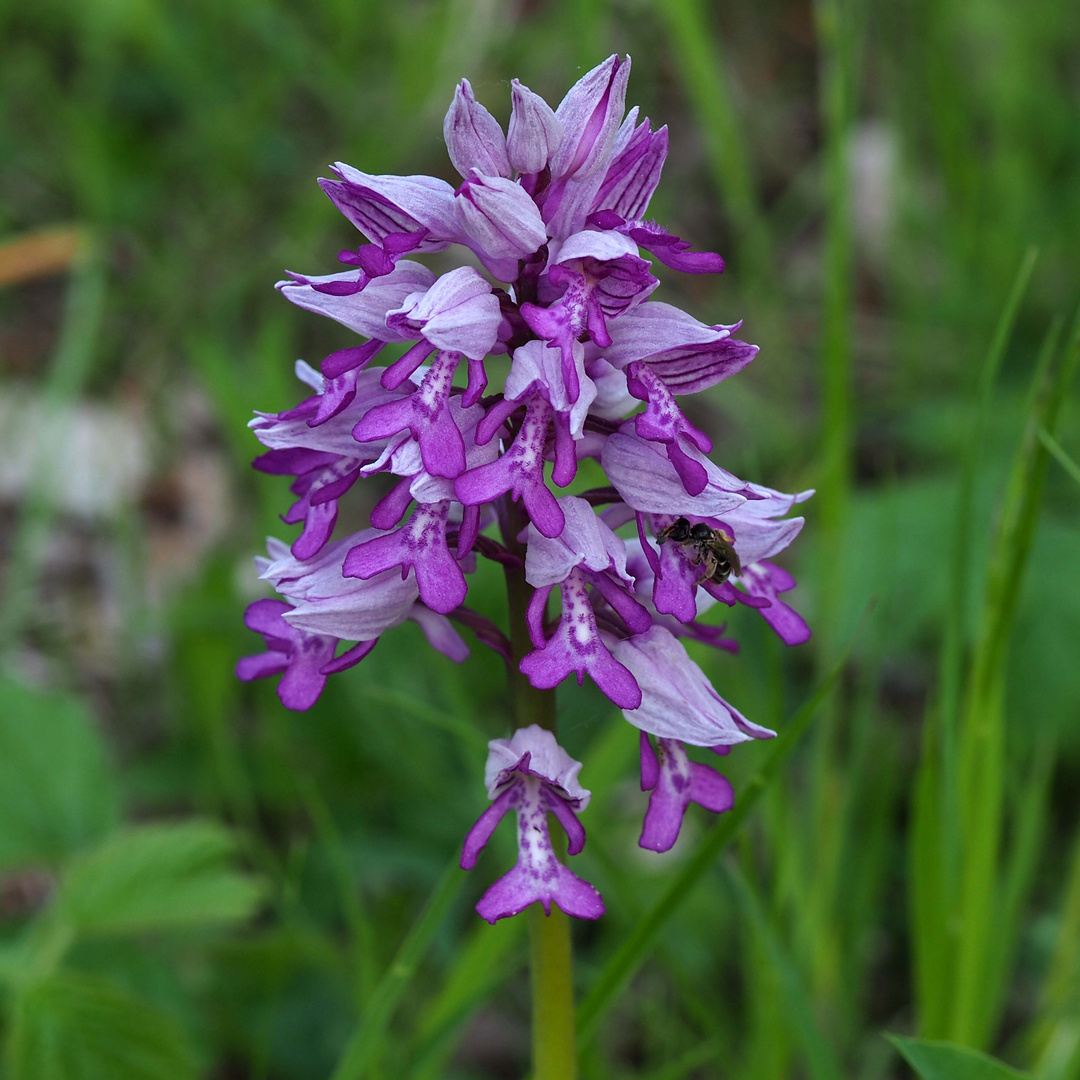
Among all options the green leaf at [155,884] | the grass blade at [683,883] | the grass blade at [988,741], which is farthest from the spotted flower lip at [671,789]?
the green leaf at [155,884]

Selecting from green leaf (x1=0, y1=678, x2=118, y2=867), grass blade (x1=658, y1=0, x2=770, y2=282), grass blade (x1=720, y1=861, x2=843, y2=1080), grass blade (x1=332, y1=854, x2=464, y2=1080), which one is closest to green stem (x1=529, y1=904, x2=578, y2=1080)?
grass blade (x1=332, y1=854, x2=464, y2=1080)

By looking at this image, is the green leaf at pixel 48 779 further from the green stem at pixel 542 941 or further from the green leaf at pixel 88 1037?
the green stem at pixel 542 941

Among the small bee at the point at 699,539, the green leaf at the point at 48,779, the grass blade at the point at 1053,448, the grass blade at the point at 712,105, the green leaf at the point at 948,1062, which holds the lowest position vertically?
the green leaf at the point at 948,1062

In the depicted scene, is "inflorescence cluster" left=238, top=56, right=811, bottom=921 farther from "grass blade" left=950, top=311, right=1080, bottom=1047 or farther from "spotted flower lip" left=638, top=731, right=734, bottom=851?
"grass blade" left=950, top=311, right=1080, bottom=1047

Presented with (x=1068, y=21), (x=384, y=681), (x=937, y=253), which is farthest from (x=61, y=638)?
(x=1068, y=21)

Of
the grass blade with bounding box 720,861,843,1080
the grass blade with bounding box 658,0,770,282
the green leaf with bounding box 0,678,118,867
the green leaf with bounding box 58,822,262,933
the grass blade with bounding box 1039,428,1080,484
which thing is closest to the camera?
the grass blade with bounding box 1039,428,1080,484

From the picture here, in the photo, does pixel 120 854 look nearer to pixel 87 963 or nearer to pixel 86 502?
pixel 87 963

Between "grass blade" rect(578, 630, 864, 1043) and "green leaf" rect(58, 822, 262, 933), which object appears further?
"green leaf" rect(58, 822, 262, 933)
